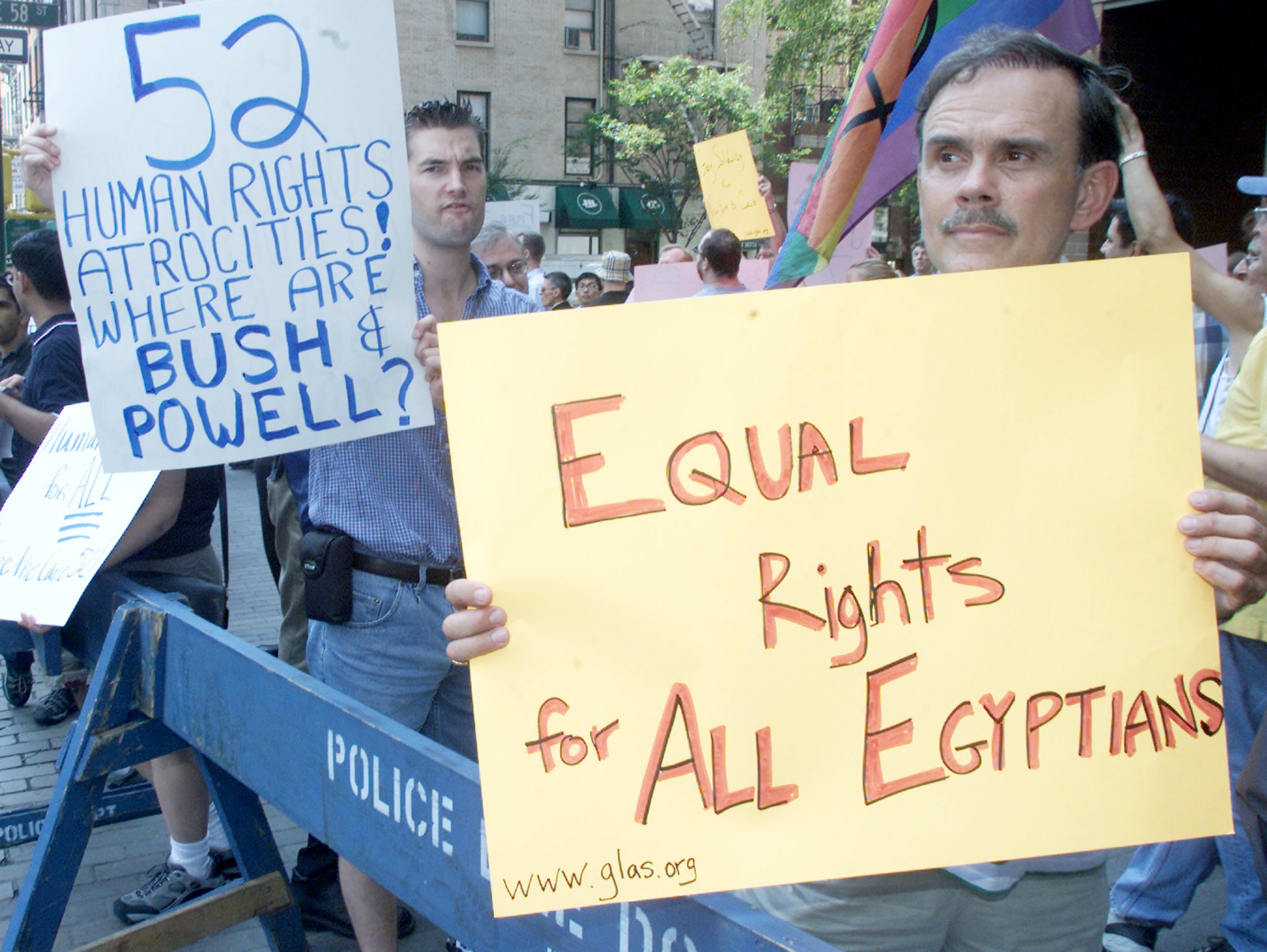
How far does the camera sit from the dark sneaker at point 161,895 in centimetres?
317

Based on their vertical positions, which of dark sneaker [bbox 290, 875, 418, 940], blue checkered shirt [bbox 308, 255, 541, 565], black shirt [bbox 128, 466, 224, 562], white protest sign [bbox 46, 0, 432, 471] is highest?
white protest sign [bbox 46, 0, 432, 471]

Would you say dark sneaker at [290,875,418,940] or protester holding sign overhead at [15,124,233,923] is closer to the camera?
protester holding sign overhead at [15,124,233,923]

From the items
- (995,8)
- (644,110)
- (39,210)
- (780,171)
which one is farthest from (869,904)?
(644,110)

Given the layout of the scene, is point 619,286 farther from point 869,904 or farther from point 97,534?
point 869,904

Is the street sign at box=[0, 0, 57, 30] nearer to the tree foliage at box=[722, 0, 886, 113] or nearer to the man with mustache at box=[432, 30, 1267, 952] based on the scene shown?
the man with mustache at box=[432, 30, 1267, 952]

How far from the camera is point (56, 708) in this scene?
485cm

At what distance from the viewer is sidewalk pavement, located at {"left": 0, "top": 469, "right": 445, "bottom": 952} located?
125 inches

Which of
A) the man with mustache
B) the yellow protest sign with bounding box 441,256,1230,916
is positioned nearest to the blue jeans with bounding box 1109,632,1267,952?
the man with mustache

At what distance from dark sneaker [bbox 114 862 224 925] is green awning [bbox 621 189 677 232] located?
29.9 metres

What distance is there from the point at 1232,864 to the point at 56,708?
179 inches

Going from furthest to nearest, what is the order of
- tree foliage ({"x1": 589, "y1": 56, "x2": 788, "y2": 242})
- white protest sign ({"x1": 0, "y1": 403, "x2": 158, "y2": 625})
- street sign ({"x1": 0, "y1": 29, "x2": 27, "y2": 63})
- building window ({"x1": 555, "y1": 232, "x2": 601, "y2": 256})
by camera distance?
building window ({"x1": 555, "y1": 232, "x2": 601, "y2": 256}) → tree foliage ({"x1": 589, "y1": 56, "x2": 788, "y2": 242}) → street sign ({"x1": 0, "y1": 29, "x2": 27, "y2": 63}) → white protest sign ({"x1": 0, "y1": 403, "x2": 158, "y2": 625})

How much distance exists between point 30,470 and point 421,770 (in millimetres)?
1971

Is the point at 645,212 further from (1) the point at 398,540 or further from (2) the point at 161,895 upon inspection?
(1) the point at 398,540

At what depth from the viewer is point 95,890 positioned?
3467 mm
